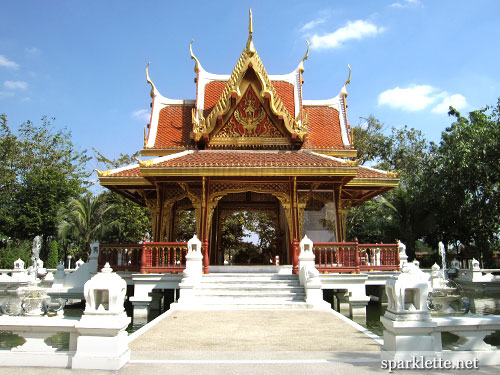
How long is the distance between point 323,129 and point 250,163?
4.72 m

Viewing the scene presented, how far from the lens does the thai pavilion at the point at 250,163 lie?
1020 cm

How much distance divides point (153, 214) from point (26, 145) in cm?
2196

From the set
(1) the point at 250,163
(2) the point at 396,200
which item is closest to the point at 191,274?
(1) the point at 250,163

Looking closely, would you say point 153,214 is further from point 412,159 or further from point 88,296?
point 412,159

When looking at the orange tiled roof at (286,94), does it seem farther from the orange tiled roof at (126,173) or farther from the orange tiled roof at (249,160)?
the orange tiled roof at (126,173)

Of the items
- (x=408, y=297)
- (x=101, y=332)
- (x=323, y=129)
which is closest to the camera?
(x=101, y=332)

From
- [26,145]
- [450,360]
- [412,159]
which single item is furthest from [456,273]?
[26,145]

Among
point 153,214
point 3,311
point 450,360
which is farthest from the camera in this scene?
point 153,214

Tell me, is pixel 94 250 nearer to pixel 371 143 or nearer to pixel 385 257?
pixel 385 257

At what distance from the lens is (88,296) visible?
394cm

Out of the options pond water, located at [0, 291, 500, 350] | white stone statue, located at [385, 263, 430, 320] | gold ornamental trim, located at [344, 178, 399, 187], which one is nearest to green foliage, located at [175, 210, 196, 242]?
pond water, located at [0, 291, 500, 350]

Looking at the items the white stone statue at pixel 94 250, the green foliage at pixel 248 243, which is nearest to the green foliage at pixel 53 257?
the green foliage at pixel 248 243

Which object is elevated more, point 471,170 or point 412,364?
point 471,170

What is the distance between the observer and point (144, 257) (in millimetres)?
9523
